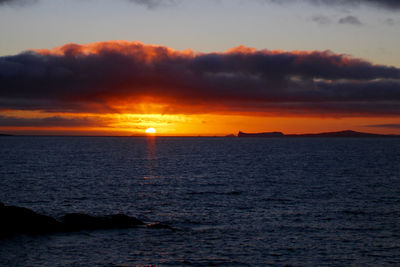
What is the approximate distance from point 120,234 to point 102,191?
80.4 feet

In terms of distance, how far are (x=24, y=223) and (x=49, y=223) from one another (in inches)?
72.6

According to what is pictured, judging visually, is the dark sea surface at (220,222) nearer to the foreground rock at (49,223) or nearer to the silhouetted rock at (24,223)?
the foreground rock at (49,223)

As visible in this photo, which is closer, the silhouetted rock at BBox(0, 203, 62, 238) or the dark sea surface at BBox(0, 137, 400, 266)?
the dark sea surface at BBox(0, 137, 400, 266)

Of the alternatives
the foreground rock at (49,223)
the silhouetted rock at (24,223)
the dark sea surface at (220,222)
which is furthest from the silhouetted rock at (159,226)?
the silhouetted rock at (24,223)

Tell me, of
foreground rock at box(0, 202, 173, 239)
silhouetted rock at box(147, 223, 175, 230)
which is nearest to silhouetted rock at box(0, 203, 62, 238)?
foreground rock at box(0, 202, 173, 239)

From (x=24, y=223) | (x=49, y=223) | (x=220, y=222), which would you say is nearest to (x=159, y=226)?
(x=220, y=222)

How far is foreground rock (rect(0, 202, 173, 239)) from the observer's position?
30.8 meters

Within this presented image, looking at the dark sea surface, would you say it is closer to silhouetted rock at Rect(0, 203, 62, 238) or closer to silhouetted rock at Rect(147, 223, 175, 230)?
silhouetted rock at Rect(147, 223, 175, 230)

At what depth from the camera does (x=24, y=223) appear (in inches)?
1231

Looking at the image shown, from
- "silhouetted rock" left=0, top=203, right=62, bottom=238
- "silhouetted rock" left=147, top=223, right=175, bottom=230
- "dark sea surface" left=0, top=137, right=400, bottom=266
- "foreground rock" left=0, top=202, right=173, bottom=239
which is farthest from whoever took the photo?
"silhouetted rock" left=147, top=223, right=175, bottom=230

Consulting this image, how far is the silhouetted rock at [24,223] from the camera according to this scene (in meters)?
30.7

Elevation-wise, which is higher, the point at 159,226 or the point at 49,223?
the point at 49,223

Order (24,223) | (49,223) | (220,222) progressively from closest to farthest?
(24,223) < (49,223) < (220,222)

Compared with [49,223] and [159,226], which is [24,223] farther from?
[159,226]
